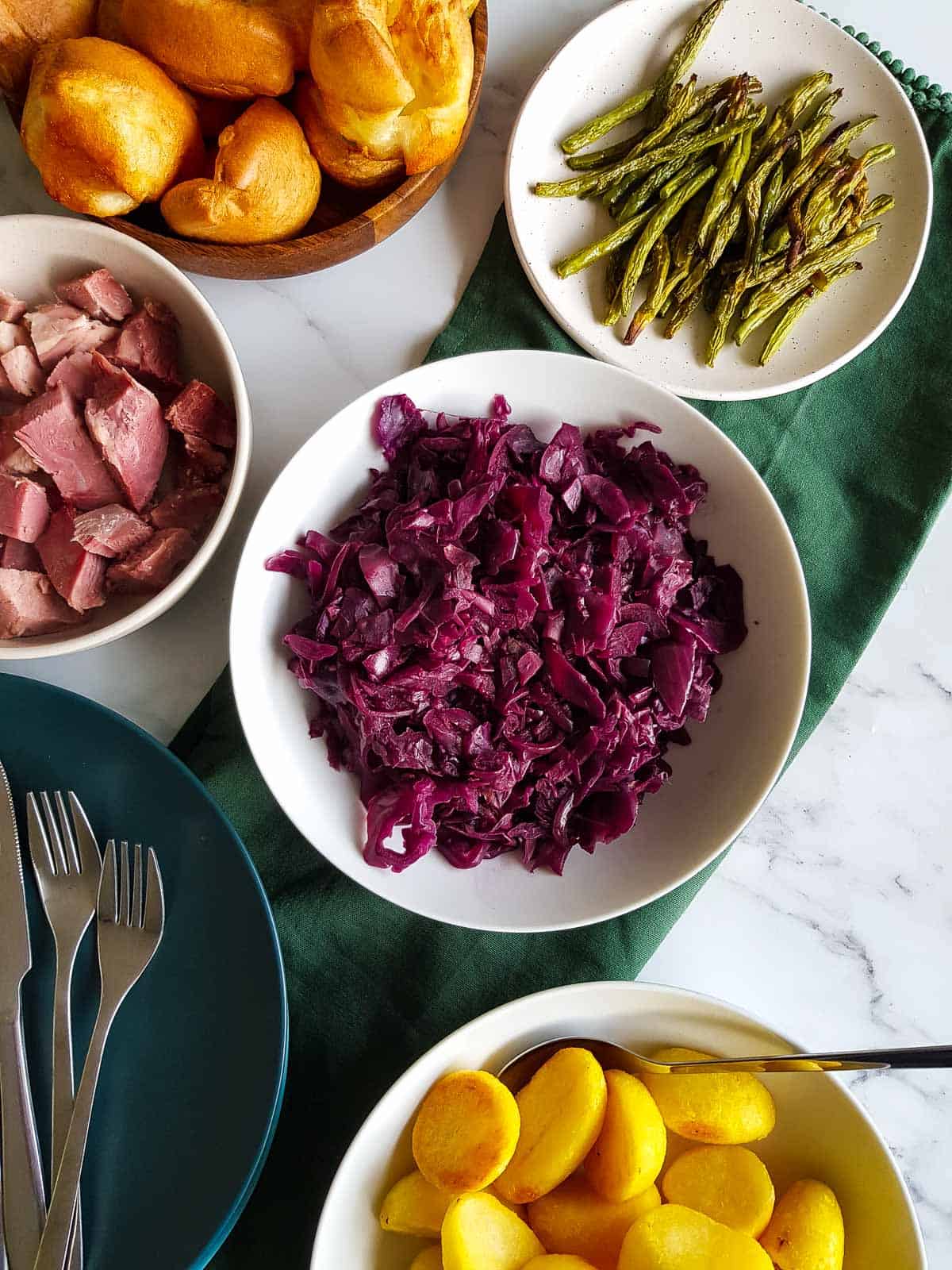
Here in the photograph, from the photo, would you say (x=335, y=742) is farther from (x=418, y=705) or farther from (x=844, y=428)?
(x=844, y=428)

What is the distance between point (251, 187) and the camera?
1.64 meters

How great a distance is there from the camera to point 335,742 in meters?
1.79

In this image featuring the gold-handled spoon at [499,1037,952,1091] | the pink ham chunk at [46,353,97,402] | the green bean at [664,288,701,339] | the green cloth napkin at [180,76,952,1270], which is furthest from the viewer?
the green bean at [664,288,701,339]

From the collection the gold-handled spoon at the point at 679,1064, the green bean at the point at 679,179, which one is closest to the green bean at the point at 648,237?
the green bean at the point at 679,179

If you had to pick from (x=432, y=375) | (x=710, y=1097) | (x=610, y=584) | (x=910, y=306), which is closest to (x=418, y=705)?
(x=610, y=584)

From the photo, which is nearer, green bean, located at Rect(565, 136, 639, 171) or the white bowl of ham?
the white bowl of ham

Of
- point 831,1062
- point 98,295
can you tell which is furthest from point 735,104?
point 831,1062

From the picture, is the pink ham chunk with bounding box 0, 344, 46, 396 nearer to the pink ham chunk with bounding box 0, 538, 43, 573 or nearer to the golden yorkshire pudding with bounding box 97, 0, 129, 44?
the pink ham chunk with bounding box 0, 538, 43, 573

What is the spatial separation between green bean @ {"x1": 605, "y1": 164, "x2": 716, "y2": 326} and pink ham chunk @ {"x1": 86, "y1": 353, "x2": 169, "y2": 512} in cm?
92

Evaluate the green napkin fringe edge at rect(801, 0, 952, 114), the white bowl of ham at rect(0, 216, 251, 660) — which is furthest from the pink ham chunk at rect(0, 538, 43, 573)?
the green napkin fringe edge at rect(801, 0, 952, 114)

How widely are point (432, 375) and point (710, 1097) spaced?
136cm

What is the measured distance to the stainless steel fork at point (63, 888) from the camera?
171 cm

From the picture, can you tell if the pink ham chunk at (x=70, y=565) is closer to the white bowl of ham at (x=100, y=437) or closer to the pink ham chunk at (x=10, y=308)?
the white bowl of ham at (x=100, y=437)

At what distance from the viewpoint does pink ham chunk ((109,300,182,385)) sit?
5.71 ft
